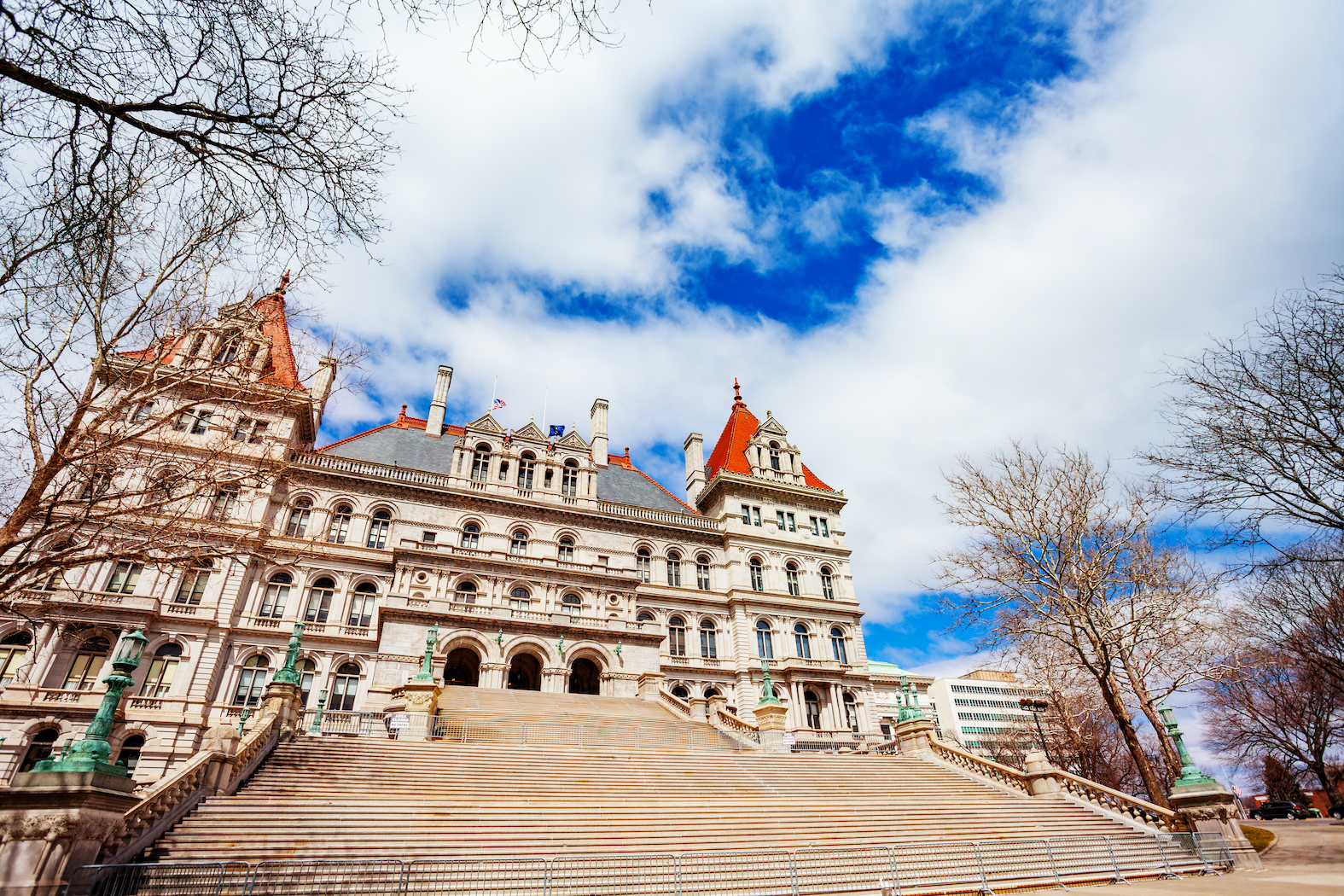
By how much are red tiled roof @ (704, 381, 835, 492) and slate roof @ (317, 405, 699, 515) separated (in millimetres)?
4041

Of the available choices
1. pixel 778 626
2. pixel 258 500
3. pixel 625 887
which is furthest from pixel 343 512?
pixel 625 887

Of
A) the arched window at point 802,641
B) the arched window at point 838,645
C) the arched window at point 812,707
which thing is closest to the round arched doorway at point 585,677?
the arched window at point 812,707

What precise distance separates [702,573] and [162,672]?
970 inches

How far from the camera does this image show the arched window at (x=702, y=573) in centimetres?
3653

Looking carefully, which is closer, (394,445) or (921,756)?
(921,756)

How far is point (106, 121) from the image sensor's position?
5723mm

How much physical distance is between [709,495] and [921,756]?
21076 mm

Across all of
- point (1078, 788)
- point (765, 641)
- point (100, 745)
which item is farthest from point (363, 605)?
point (1078, 788)

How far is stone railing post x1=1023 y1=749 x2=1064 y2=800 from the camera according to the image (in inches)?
700

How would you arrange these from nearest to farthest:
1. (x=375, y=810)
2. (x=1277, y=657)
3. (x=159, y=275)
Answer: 1. (x=159, y=275)
2. (x=375, y=810)
3. (x=1277, y=657)

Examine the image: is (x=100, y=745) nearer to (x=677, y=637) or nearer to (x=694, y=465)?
(x=677, y=637)

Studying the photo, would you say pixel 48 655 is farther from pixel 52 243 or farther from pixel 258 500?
pixel 52 243

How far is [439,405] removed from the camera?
39.0 meters

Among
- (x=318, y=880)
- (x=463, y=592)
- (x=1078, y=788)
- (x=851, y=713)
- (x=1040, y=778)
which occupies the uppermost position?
(x=463, y=592)
